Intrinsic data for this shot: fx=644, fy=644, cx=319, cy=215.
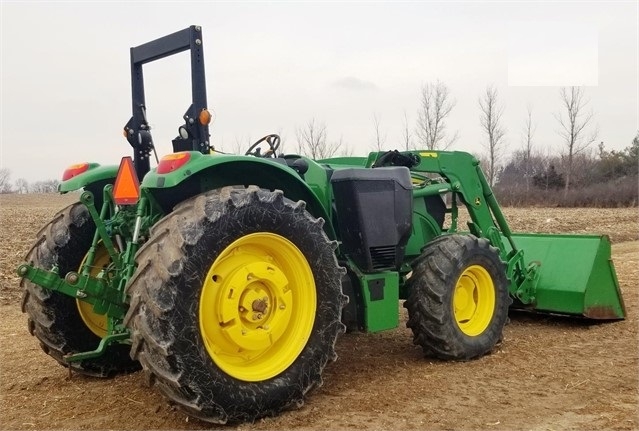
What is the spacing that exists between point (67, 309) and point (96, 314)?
8.1 inches

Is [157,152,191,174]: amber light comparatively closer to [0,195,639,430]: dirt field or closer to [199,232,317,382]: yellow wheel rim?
[199,232,317,382]: yellow wheel rim

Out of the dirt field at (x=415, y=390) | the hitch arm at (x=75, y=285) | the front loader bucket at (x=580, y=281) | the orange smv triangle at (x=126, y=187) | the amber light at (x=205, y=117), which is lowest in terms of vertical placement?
the dirt field at (x=415, y=390)

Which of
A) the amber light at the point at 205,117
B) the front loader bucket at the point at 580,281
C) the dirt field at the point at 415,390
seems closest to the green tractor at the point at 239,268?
the amber light at the point at 205,117

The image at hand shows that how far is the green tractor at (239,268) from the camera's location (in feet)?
11.7

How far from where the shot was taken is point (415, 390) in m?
4.46

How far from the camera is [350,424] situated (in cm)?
379

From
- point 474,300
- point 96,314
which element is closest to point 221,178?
point 96,314

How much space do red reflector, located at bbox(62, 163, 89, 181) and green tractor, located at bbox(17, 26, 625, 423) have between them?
0.04 ft

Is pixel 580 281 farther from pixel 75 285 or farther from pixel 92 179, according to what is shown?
pixel 75 285

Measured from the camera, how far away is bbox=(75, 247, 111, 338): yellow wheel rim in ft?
15.7

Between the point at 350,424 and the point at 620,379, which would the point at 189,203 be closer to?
the point at 350,424

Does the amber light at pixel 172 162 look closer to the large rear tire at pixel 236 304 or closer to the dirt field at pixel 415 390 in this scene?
the large rear tire at pixel 236 304

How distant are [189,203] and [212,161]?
0.93 ft

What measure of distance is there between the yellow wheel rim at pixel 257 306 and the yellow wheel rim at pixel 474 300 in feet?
6.08
